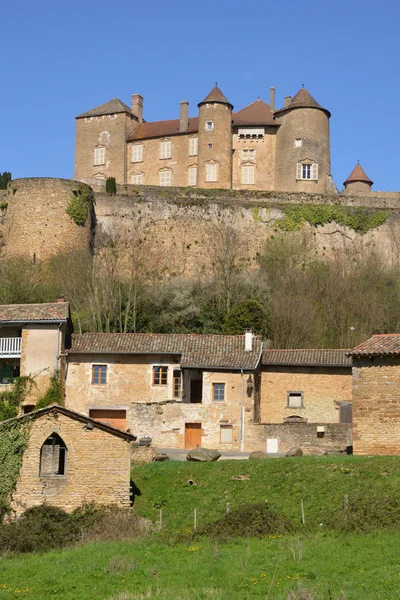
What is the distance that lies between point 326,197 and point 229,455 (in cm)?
3086

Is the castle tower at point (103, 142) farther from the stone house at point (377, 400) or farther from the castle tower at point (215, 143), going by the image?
the stone house at point (377, 400)

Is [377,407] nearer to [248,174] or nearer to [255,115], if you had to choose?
[248,174]

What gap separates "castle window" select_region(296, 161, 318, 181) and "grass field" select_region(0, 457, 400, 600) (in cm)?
3838

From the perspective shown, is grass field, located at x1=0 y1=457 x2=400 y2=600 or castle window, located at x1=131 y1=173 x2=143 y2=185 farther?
castle window, located at x1=131 y1=173 x2=143 y2=185

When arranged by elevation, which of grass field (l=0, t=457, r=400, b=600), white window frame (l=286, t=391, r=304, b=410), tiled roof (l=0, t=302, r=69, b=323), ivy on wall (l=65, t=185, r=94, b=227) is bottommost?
grass field (l=0, t=457, r=400, b=600)

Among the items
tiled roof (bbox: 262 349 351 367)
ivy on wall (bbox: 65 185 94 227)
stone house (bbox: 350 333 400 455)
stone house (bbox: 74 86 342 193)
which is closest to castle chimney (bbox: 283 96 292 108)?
stone house (bbox: 74 86 342 193)

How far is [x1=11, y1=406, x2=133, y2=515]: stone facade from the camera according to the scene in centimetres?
2278

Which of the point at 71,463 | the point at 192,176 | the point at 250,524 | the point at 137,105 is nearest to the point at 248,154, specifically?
the point at 192,176

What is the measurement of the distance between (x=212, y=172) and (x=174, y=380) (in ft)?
91.8

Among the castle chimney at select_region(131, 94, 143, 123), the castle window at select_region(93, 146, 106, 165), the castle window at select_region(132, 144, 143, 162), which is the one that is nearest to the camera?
the castle window at select_region(132, 144, 143, 162)

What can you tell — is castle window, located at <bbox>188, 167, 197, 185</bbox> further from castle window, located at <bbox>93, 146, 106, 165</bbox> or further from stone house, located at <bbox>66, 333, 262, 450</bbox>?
stone house, located at <bbox>66, 333, 262, 450</bbox>

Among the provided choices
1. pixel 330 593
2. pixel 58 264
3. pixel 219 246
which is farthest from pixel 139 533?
pixel 219 246

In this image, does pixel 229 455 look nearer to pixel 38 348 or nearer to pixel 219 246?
pixel 38 348

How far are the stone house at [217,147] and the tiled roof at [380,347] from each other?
33.9m
